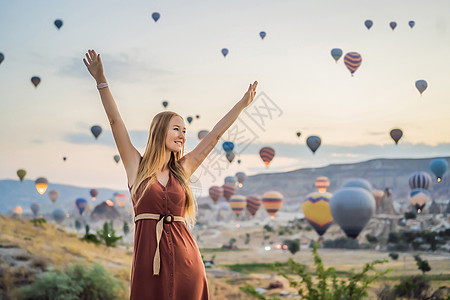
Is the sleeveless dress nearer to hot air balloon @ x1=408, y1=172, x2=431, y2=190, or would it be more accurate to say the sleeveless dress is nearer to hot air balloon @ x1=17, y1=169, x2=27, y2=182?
hot air balloon @ x1=17, y1=169, x2=27, y2=182

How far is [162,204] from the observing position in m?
2.57

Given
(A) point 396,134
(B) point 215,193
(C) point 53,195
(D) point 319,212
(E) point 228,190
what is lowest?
(D) point 319,212

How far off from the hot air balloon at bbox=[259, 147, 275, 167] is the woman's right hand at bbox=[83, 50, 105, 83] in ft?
124

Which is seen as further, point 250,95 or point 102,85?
point 250,95

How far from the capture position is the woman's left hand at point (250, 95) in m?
2.89

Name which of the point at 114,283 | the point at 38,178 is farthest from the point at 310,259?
the point at 114,283

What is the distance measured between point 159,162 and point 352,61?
33406 millimetres

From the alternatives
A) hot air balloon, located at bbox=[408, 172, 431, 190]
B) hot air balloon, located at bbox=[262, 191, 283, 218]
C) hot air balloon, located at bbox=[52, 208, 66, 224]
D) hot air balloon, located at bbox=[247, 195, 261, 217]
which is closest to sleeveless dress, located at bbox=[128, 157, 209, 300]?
hot air balloon, located at bbox=[262, 191, 283, 218]

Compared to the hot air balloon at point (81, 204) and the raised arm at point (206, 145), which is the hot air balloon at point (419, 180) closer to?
the hot air balloon at point (81, 204)

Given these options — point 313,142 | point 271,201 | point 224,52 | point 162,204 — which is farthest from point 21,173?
point 162,204

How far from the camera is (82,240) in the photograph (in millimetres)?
23906

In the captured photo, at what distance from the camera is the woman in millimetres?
2482

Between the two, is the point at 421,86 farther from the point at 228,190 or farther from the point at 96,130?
the point at 228,190

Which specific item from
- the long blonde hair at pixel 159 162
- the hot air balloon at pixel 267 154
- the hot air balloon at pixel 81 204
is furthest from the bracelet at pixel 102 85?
the hot air balloon at pixel 81 204
